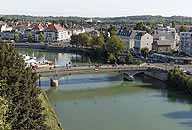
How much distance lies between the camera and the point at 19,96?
24.9ft

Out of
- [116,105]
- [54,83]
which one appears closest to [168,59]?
[54,83]

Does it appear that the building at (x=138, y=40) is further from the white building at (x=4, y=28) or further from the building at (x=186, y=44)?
the white building at (x=4, y=28)

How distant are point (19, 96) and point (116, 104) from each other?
789 cm

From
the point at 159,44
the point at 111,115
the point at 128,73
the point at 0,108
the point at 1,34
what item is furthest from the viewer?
the point at 1,34

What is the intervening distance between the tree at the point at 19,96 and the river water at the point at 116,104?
352 centimetres

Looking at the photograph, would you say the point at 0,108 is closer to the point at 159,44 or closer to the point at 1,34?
the point at 159,44

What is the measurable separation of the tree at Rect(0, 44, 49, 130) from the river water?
352 centimetres

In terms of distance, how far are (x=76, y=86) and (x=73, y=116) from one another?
5222 mm

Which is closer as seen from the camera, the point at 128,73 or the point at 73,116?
the point at 73,116

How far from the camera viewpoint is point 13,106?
23.4ft

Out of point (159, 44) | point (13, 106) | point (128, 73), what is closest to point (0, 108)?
point (13, 106)

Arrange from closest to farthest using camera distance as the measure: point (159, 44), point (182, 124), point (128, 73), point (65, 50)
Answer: point (182, 124) < point (128, 73) < point (159, 44) < point (65, 50)

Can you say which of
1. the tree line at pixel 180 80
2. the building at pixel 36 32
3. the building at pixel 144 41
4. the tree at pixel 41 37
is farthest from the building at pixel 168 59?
the building at pixel 36 32

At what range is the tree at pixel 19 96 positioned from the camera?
6979 mm
